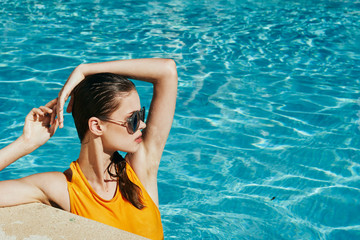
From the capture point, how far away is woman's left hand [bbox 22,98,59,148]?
214cm

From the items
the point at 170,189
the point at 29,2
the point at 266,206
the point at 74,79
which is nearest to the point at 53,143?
the point at 170,189

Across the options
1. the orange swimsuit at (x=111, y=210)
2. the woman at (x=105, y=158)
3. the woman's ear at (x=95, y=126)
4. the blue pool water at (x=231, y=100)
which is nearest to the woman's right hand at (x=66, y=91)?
the woman at (x=105, y=158)

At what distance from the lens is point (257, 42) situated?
26.2 ft

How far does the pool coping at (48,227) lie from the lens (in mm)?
1707

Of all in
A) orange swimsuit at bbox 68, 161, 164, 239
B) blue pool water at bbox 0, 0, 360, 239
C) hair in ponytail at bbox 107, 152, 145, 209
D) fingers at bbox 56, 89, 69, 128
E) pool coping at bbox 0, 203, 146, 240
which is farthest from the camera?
blue pool water at bbox 0, 0, 360, 239

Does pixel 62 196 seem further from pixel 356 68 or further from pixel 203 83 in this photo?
pixel 356 68

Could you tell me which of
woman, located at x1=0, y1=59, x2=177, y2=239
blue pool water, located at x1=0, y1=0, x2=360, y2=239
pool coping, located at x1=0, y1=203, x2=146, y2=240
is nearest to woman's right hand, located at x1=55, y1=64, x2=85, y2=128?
woman, located at x1=0, y1=59, x2=177, y2=239

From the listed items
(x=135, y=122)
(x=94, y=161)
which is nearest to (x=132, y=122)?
(x=135, y=122)

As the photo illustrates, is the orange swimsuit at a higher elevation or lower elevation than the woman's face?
lower

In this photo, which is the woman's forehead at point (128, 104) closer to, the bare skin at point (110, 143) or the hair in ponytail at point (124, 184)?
the bare skin at point (110, 143)

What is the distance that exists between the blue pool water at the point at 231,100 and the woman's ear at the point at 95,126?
1828mm

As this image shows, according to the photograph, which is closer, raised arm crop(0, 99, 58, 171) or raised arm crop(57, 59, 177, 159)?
raised arm crop(0, 99, 58, 171)

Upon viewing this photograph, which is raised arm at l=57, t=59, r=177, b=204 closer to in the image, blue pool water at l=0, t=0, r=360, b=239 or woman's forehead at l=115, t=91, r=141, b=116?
woman's forehead at l=115, t=91, r=141, b=116

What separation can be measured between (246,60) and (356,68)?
1.50 metres
